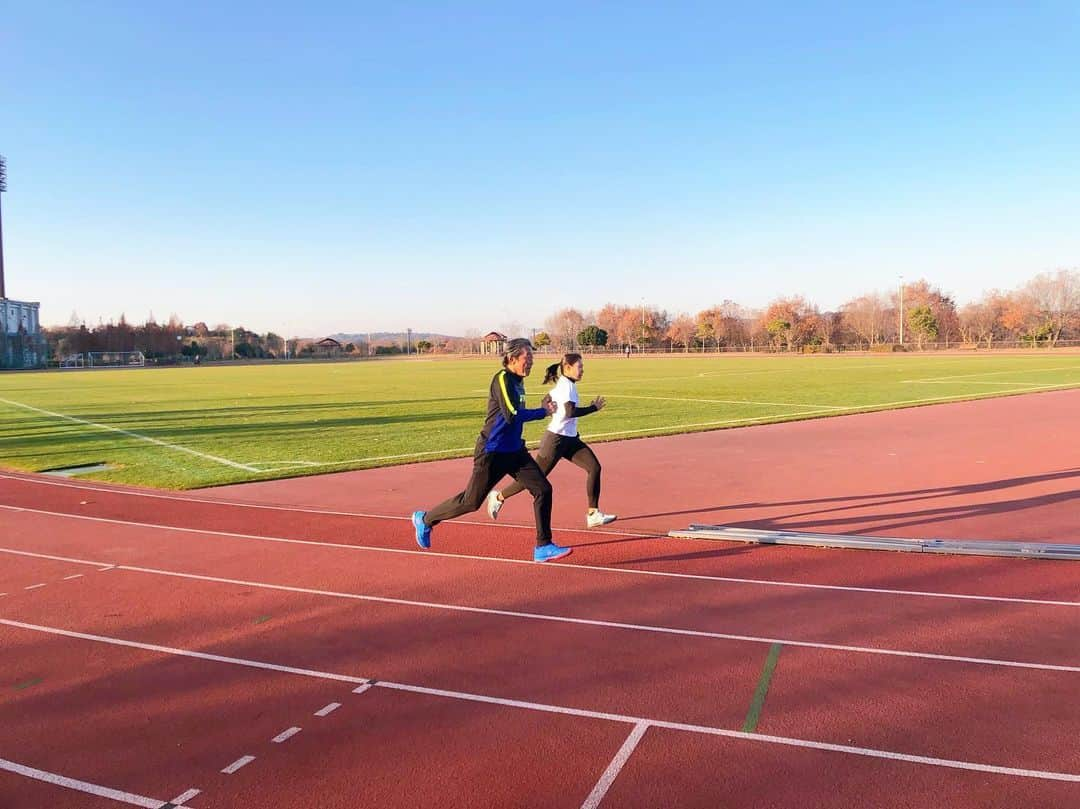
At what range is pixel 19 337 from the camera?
285ft

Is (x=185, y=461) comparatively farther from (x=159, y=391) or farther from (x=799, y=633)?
(x=159, y=391)

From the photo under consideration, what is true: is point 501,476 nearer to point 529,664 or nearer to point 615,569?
point 615,569

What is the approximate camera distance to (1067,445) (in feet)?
47.2

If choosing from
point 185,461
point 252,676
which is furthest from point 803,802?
point 185,461

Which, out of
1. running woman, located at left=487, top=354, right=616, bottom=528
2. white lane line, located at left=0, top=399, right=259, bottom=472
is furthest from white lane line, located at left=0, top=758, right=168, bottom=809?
white lane line, located at left=0, top=399, right=259, bottom=472

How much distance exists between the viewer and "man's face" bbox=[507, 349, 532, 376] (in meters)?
6.73

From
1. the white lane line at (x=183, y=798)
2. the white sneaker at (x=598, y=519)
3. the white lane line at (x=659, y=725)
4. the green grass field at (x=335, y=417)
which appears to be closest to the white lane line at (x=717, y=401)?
the green grass field at (x=335, y=417)

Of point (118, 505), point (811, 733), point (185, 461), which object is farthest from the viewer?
point (185, 461)

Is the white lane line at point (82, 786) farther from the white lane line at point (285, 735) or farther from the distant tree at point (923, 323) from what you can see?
the distant tree at point (923, 323)

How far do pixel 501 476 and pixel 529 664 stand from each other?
8.22ft

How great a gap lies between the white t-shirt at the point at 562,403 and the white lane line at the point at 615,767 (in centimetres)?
419

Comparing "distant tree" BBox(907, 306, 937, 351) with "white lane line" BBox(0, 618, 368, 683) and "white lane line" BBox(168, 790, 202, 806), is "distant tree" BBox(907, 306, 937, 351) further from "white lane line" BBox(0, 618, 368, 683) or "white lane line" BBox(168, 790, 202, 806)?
"white lane line" BBox(168, 790, 202, 806)

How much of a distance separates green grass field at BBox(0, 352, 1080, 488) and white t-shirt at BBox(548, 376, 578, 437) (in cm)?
598

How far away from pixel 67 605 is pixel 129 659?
1.60 metres
